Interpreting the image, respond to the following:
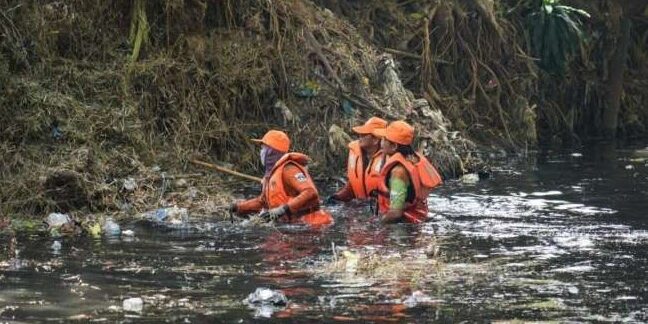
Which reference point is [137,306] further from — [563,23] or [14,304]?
[563,23]

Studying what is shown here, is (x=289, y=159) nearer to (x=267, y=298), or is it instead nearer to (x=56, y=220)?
(x=56, y=220)

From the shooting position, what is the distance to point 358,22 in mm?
21641

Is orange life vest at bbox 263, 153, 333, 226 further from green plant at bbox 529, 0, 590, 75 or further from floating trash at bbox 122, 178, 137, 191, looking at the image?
green plant at bbox 529, 0, 590, 75

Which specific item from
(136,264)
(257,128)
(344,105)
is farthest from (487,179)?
(136,264)

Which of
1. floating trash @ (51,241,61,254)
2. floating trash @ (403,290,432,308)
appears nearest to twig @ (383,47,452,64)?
floating trash @ (51,241,61,254)

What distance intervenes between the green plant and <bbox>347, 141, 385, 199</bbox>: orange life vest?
36.9 feet

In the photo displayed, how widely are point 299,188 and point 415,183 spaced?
1.20 m

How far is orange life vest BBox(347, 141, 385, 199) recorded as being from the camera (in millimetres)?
13109

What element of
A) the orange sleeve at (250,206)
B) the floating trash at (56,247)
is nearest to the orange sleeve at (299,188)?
the orange sleeve at (250,206)

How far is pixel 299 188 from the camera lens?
39.5ft

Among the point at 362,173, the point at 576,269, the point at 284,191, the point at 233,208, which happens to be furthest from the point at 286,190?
the point at 576,269

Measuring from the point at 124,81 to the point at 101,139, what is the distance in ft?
4.51

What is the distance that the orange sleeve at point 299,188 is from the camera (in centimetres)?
1195

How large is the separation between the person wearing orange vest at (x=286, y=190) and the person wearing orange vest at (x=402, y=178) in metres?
0.67
